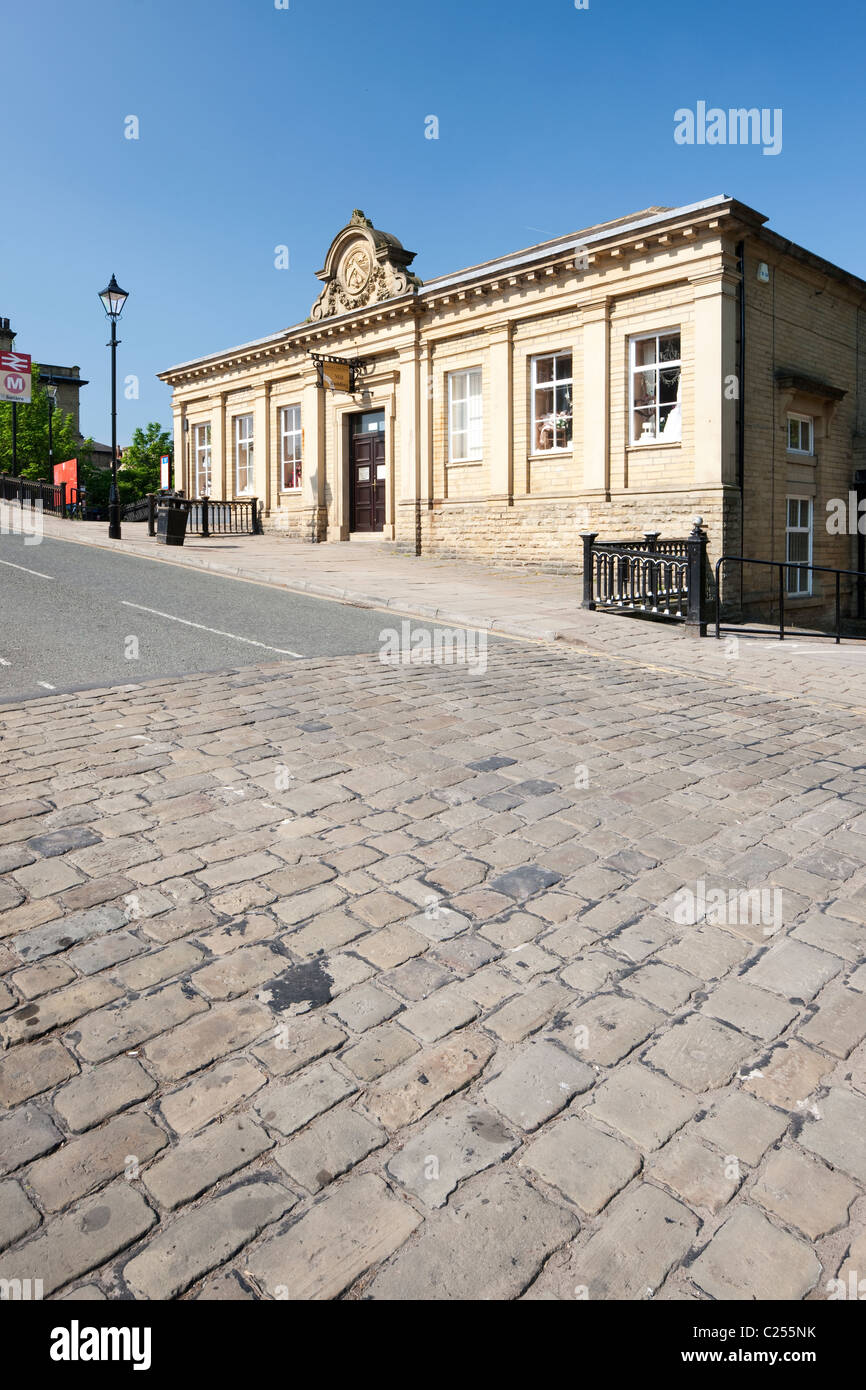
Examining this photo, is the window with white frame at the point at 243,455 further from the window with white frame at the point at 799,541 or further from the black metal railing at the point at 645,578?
the black metal railing at the point at 645,578

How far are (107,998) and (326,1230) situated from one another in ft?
4.41

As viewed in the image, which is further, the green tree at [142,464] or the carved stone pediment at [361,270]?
the green tree at [142,464]

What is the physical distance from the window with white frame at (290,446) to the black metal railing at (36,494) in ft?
33.9

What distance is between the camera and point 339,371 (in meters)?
25.4

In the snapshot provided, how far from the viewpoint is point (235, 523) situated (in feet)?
97.9

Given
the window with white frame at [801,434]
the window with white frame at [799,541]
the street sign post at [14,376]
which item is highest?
the street sign post at [14,376]

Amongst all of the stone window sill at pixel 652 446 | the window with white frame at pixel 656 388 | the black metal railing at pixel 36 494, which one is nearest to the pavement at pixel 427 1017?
the stone window sill at pixel 652 446

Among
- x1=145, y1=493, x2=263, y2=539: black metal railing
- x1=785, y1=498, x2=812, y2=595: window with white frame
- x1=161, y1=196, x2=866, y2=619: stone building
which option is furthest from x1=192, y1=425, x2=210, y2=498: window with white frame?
x1=785, y1=498, x2=812, y2=595: window with white frame

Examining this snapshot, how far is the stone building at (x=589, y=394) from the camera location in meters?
17.9

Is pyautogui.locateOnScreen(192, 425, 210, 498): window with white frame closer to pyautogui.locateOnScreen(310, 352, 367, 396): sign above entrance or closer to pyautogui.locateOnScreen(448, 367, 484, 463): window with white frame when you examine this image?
pyautogui.locateOnScreen(310, 352, 367, 396): sign above entrance

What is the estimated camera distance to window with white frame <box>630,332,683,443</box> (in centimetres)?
1852

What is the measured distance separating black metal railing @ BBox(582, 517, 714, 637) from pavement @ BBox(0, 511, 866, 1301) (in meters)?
7.25

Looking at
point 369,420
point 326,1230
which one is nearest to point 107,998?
point 326,1230
